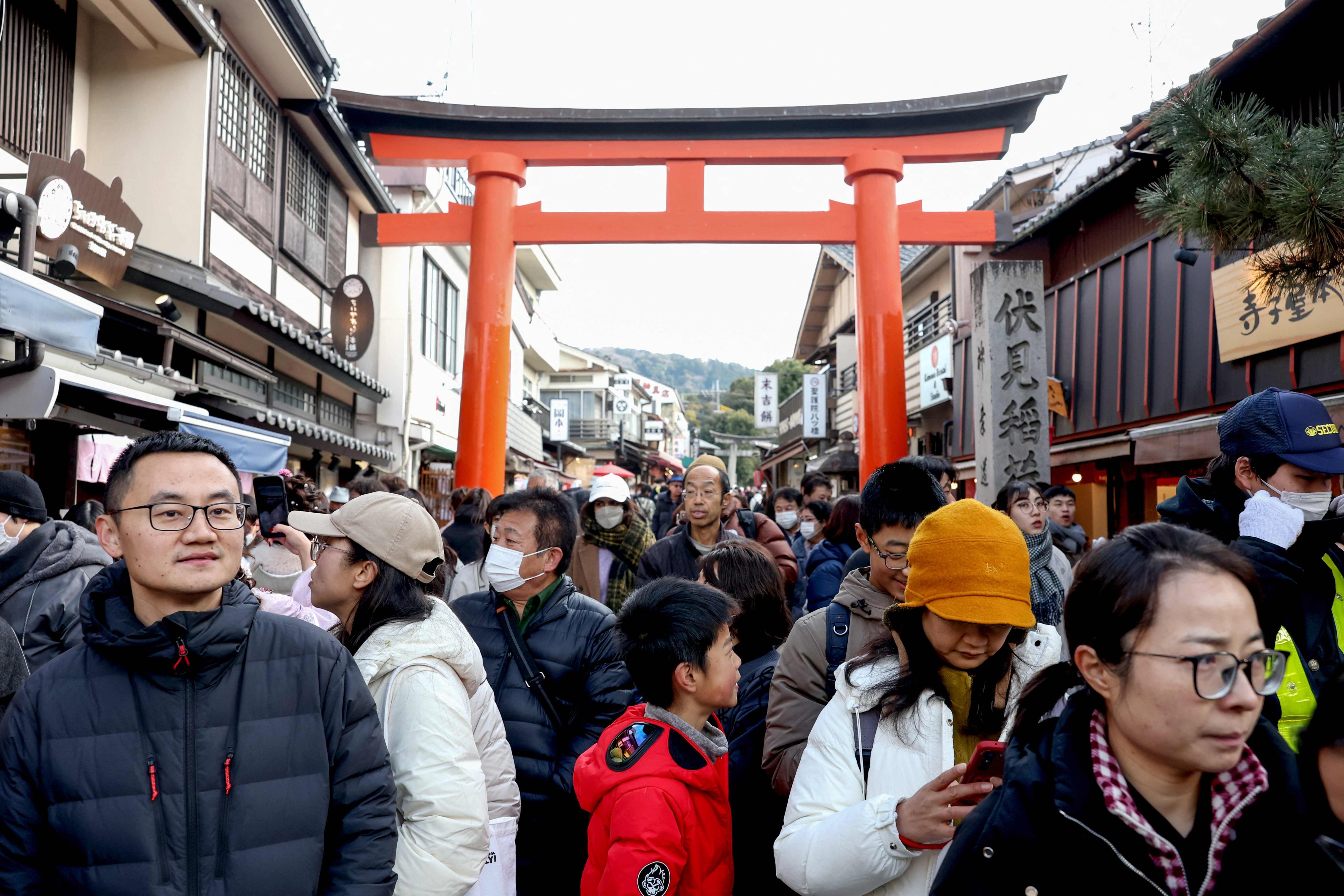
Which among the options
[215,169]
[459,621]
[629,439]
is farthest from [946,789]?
[629,439]

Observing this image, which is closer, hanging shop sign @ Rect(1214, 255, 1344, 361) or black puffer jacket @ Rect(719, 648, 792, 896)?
black puffer jacket @ Rect(719, 648, 792, 896)

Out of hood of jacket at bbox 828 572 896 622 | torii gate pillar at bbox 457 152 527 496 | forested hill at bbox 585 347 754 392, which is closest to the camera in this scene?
hood of jacket at bbox 828 572 896 622

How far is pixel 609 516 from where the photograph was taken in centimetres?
576

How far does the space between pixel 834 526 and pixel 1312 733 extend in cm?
382

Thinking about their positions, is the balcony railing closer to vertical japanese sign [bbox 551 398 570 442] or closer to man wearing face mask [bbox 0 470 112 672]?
man wearing face mask [bbox 0 470 112 672]

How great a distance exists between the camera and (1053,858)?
4.82ft

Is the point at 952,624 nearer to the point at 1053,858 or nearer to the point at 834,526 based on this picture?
the point at 1053,858

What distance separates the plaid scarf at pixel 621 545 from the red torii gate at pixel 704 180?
544 cm

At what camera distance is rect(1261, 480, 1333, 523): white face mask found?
2.69m

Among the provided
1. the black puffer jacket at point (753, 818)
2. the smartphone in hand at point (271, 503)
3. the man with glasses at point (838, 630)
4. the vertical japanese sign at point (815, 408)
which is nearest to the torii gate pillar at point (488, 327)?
the smartphone in hand at point (271, 503)

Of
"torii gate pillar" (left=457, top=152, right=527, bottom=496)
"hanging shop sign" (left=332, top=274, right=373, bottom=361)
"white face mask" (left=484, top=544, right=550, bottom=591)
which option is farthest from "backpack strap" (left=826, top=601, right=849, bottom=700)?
"hanging shop sign" (left=332, top=274, right=373, bottom=361)

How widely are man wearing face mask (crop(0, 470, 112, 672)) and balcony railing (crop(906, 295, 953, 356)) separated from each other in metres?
15.5

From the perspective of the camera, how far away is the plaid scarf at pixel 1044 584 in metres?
4.14

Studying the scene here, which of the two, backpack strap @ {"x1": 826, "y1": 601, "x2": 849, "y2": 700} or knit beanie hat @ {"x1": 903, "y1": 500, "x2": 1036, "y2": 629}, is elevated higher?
knit beanie hat @ {"x1": 903, "y1": 500, "x2": 1036, "y2": 629}
